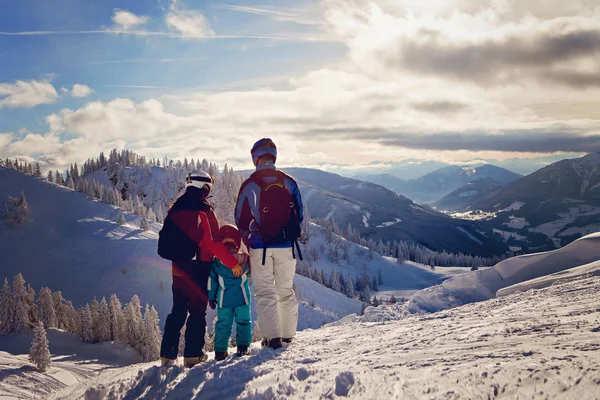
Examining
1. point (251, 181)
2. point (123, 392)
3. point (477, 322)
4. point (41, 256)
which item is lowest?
point (41, 256)

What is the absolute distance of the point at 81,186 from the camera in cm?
12962

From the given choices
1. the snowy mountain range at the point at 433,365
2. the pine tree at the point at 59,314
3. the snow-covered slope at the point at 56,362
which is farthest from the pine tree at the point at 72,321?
the snowy mountain range at the point at 433,365

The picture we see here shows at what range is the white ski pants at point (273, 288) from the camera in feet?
25.6

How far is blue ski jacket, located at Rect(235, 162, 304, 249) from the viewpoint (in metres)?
Answer: 7.91

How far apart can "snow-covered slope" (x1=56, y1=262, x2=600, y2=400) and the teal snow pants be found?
1.34 feet

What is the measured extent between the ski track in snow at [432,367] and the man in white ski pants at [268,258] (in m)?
0.64

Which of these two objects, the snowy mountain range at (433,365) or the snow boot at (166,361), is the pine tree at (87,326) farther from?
the snow boot at (166,361)

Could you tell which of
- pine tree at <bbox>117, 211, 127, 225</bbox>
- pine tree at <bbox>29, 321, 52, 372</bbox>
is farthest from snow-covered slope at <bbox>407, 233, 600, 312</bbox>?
pine tree at <bbox>117, 211, 127, 225</bbox>

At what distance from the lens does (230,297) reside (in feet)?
25.0

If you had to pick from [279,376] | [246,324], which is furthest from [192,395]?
[246,324]

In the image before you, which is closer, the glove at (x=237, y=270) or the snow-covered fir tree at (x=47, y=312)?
the glove at (x=237, y=270)

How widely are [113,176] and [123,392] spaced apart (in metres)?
198

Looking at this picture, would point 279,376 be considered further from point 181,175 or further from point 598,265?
point 181,175

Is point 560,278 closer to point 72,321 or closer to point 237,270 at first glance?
point 237,270
